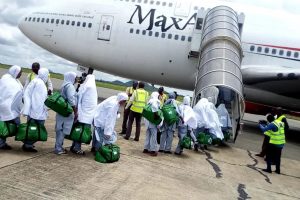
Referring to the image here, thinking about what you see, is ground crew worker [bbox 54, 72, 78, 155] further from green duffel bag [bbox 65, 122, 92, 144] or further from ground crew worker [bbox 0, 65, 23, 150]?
ground crew worker [bbox 0, 65, 23, 150]

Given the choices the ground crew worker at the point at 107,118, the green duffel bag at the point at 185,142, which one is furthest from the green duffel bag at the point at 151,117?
the ground crew worker at the point at 107,118

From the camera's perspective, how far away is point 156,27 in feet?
55.0

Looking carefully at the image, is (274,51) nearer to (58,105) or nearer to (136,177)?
(136,177)

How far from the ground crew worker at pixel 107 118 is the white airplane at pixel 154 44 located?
981cm

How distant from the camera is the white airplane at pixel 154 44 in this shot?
16.2 meters

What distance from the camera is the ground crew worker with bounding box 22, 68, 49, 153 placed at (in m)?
6.45

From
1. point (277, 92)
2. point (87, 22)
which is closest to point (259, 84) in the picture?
point (277, 92)

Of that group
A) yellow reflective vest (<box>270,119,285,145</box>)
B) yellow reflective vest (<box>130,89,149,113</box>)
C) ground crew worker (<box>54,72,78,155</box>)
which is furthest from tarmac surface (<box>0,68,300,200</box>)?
yellow reflective vest (<box>130,89,149,113</box>)

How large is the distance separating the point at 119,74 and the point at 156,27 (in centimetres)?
295

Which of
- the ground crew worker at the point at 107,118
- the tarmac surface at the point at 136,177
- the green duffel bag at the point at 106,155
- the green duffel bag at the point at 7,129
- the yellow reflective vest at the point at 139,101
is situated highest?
the yellow reflective vest at the point at 139,101

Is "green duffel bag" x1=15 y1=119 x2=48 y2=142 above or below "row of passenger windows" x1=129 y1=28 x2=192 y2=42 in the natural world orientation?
below

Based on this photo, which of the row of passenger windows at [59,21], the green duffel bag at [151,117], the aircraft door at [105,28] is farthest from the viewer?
the row of passenger windows at [59,21]

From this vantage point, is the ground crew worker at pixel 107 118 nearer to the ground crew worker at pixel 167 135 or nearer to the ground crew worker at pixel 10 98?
the ground crew worker at pixel 10 98

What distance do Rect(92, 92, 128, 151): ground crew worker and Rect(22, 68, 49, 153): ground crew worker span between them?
1017 mm
